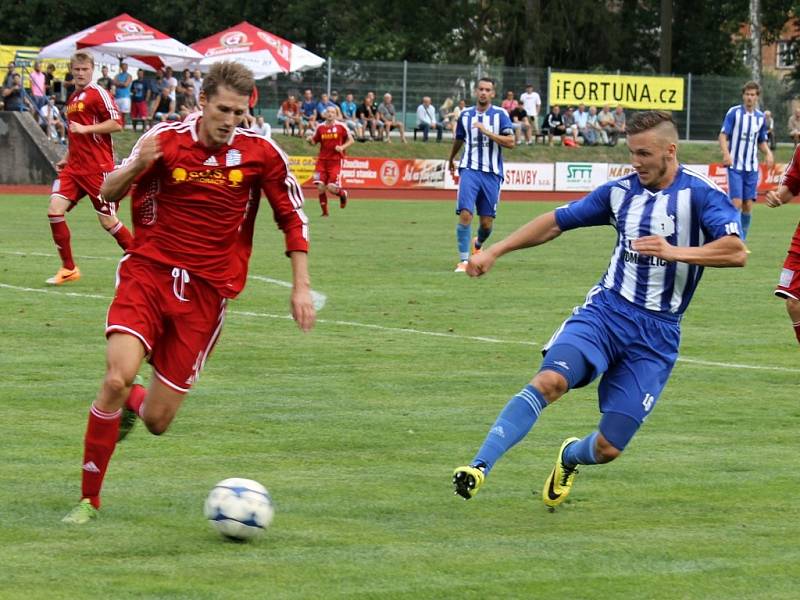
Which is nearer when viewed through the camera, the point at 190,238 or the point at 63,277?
the point at 190,238

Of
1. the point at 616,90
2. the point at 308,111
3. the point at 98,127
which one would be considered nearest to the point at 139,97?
the point at 308,111

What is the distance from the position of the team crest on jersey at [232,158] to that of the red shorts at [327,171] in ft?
74.7

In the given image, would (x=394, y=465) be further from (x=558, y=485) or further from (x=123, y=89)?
(x=123, y=89)

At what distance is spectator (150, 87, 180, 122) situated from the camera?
3784cm

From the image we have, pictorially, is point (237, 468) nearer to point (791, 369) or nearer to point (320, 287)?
point (791, 369)

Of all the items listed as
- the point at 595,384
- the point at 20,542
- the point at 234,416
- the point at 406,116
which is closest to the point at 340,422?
the point at 234,416

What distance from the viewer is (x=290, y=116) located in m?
41.5

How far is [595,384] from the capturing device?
10883mm

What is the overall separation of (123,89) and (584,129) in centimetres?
1493

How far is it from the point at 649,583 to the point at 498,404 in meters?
4.14

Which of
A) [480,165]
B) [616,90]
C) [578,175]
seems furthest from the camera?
[616,90]

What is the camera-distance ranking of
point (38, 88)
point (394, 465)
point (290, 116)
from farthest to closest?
point (290, 116) < point (38, 88) < point (394, 465)

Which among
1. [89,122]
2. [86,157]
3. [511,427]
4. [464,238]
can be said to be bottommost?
[464,238]

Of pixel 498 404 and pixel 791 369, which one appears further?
pixel 791 369
